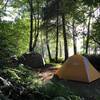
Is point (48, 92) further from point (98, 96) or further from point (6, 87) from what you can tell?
point (98, 96)

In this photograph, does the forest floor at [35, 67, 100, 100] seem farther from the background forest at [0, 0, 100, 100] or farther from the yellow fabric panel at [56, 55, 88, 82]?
the yellow fabric panel at [56, 55, 88, 82]

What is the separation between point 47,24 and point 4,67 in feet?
64.3

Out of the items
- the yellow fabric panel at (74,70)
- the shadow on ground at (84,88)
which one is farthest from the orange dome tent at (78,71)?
the shadow on ground at (84,88)

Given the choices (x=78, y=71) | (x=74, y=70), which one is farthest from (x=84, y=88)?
(x=74, y=70)

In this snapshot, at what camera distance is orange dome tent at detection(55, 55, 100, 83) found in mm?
12273

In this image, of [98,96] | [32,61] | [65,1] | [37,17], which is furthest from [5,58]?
[37,17]

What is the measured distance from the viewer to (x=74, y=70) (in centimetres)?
1255

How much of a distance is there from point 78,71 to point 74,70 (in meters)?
0.21

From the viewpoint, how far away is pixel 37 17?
1251 inches

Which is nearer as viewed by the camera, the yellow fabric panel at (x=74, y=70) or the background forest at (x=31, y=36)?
the background forest at (x=31, y=36)

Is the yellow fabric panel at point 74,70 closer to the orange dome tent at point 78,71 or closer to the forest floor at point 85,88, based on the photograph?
the orange dome tent at point 78,71

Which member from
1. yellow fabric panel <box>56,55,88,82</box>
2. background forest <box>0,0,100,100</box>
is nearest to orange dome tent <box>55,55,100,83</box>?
yellow fabric panel <box>56,55,88,82</box>

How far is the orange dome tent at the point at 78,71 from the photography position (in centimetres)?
1227

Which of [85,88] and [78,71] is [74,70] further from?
[85,88]
